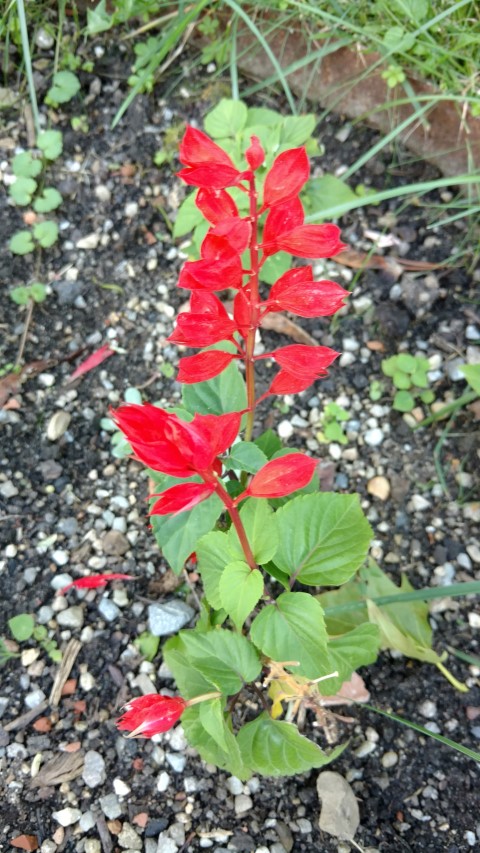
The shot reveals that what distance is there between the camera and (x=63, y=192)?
2.65m

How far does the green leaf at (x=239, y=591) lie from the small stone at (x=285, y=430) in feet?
3.15

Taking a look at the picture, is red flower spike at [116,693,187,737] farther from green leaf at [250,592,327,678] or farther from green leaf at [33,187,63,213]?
green leaf at [33,187,63,213]

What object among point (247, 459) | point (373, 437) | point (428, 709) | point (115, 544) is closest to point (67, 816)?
point (115, 544)

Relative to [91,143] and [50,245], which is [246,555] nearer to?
[50,245]

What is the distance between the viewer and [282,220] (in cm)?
122

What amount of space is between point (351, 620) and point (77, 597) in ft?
2.39

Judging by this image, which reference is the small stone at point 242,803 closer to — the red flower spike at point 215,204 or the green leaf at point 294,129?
the red flower spike at point 215,204

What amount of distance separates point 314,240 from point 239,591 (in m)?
0.60

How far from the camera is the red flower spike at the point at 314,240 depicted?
1.19 meters

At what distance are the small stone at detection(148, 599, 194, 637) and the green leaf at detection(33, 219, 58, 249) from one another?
4.18 ft

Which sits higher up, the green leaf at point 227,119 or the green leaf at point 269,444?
the green leaf at point 227,119

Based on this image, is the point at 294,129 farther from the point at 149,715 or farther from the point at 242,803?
the point at 242,803

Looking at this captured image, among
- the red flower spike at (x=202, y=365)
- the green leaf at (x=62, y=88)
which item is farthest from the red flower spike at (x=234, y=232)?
the green leaf at (x=62, y=88)

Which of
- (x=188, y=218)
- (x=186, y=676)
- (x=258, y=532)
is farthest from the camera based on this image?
(x=188, y=218)
